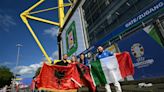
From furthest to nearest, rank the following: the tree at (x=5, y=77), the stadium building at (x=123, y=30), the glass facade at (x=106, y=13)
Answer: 1. the tree at (x=5, y=77)
2. the glass facade at (x=106, y=13)
3. the stadium building at (x=123, y=30)

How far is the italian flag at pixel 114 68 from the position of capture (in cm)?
507

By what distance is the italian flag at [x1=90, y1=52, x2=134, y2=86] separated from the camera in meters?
5.07

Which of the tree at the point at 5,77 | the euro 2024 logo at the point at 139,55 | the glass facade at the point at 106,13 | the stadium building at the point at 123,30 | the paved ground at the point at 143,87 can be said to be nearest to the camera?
the paved ground at the point at 143,87

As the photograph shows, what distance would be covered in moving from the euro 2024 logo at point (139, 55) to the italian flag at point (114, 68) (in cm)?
42

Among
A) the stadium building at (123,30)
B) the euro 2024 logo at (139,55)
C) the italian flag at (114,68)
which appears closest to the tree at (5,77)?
the stadium building at (123,30)

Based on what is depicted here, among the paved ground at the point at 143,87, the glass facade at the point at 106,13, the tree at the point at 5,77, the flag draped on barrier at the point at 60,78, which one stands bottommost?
the paved ground at the point at 143,87

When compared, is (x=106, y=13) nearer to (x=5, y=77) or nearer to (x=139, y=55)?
(x=139, y=55)

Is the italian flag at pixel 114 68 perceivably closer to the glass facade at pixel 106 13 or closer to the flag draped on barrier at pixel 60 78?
the flag draped on barrier at pixel 60 78

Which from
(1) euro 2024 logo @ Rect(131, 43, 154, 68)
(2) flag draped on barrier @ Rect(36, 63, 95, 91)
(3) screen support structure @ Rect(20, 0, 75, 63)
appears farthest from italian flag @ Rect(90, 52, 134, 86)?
(3) screen support structure @ Rect(20, 0, 75, 63)

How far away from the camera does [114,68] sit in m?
5.14

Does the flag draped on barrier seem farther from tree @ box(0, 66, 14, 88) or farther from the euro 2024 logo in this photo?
tree @ box(0, 66, 14, 88)

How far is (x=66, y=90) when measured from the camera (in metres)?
6.78

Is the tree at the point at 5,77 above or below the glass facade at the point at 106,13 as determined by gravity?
below

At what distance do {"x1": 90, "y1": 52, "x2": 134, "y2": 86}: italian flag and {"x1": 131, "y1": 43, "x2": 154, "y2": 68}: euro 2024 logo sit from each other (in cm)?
42
